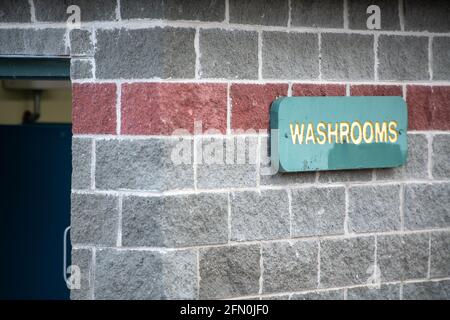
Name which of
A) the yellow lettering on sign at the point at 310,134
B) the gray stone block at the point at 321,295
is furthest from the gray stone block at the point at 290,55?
the gray stone block at the point at 321,295

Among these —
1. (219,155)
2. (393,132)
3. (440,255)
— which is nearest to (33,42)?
(219,155)

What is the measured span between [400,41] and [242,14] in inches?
37.8

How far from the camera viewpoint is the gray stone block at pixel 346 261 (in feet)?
15.5

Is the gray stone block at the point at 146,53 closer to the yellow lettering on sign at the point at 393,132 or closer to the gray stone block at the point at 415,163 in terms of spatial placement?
the yellow lettering on sign at the point at 393,132

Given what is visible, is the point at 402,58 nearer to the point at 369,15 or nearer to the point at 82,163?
the point at 369,15

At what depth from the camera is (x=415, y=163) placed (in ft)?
16.4

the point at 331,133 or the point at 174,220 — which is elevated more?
the point at 331,133

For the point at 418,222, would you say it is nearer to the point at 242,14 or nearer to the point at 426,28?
the point at 426,28

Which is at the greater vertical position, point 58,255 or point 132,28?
point 132,28

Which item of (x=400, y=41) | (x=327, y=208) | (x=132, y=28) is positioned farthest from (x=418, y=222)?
(x=132, y=28)

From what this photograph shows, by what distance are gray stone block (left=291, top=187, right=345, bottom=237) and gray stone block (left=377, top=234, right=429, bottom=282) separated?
291mm

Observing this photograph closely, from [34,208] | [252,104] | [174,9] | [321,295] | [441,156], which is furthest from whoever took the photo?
[34,208]

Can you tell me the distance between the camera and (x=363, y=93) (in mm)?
4840

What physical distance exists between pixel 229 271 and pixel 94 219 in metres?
0.68
